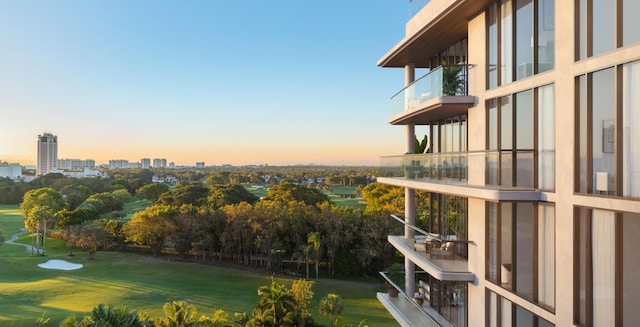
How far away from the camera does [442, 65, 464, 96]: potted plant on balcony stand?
12.6m

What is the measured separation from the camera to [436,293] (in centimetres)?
1579

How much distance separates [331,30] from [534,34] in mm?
41180

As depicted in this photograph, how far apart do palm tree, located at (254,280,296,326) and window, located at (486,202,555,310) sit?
14.5 m

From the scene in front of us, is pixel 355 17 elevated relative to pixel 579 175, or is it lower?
elevated

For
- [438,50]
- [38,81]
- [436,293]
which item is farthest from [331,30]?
[38,81]

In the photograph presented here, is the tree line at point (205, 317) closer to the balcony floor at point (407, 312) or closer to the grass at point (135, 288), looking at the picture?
the balcony floor at point (407, 312)

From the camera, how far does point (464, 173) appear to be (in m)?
12.3

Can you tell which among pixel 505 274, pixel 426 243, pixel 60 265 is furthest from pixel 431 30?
pixel 60 265

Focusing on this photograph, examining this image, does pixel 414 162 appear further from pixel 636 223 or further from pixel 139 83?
pixel 139 83

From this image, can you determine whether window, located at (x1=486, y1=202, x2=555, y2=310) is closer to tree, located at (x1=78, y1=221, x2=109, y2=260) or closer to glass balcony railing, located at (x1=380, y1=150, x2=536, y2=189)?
glass balcony railing, located at (x1=380, y1=150, x2=536, y2=189)

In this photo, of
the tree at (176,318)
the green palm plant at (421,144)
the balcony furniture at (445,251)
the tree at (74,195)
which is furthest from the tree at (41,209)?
the balcony furniture at (445,251)

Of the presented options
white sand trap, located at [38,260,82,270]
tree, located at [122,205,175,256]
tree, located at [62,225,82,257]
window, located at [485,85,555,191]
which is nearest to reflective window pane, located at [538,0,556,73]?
window, located at [485,85,555,191]

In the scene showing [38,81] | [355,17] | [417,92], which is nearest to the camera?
[417,92]

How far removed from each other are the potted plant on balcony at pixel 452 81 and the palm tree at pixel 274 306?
15453mm
